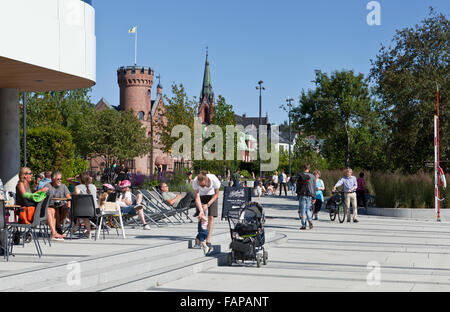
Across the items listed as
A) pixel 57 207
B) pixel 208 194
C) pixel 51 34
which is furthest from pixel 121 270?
pixel 51 34

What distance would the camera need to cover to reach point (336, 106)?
1718 inches

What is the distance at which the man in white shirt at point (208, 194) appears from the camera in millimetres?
10594

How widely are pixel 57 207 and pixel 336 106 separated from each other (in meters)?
34.0

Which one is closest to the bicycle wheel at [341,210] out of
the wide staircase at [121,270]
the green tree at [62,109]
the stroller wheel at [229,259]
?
the wide staircase at [121,270]

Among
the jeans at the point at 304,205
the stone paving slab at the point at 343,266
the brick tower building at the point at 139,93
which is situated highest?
the brick tower building at the point at 139,93

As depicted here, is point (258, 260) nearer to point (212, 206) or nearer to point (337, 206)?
point (212, 206)

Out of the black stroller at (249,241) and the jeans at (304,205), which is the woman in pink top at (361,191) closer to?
the jeans at (304,205)

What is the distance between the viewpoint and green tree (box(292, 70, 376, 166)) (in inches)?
1698

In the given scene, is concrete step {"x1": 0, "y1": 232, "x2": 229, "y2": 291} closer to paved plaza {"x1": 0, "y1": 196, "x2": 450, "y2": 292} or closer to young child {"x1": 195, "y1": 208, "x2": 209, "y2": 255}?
paved plaza {"x1": 0, "y1": 196, "x2": 450, "y2": 292}

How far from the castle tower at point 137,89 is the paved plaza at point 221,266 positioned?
2793 inches
